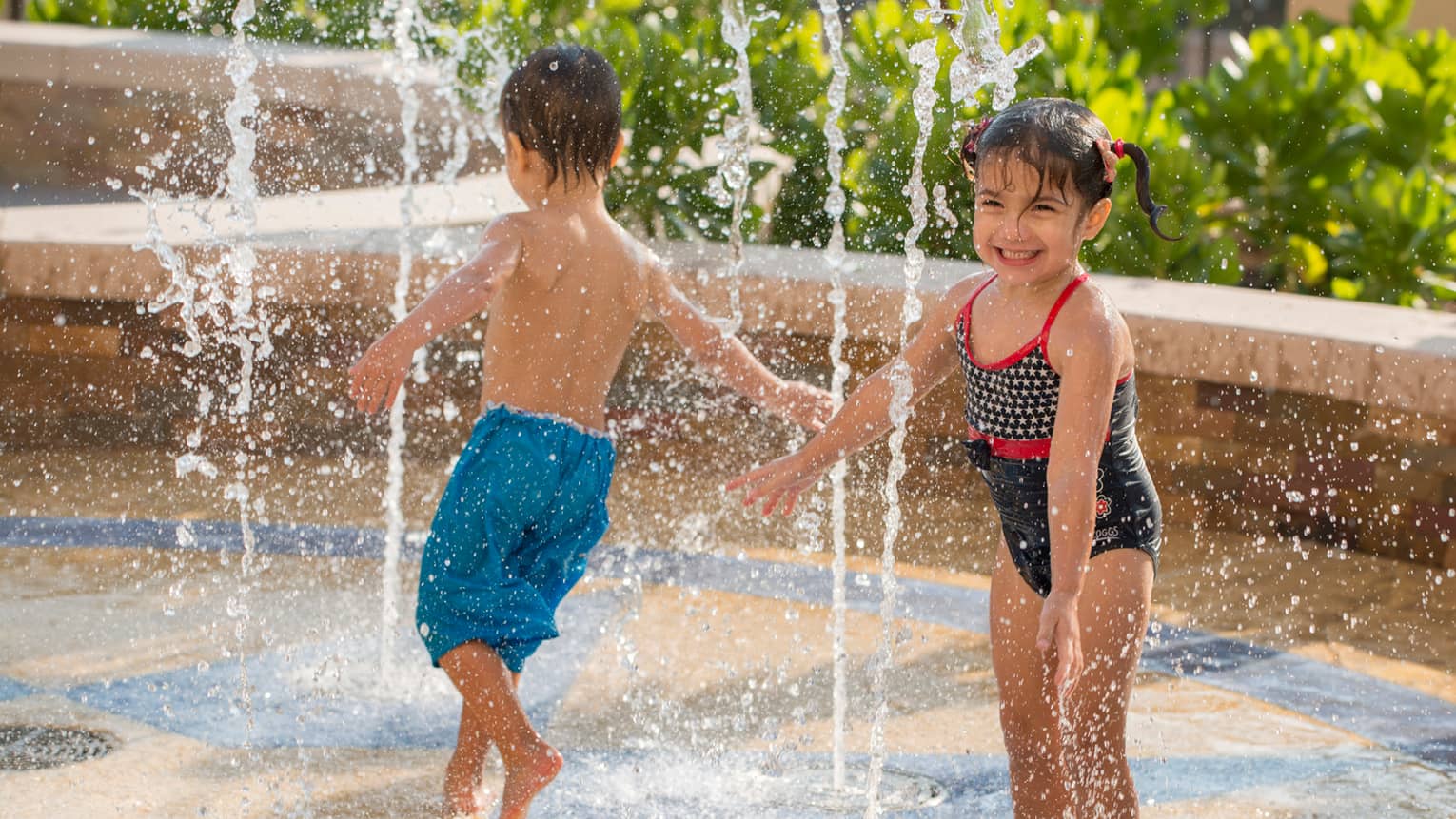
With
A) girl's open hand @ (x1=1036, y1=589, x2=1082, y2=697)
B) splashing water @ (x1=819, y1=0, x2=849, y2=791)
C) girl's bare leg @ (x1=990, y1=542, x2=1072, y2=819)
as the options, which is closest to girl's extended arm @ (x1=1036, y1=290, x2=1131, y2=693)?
girl's open hand @ (x1=1036, y1=589, x2=1082, y2=697)

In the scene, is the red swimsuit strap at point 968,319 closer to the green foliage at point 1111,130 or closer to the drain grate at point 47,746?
the drain grate at point 47,746

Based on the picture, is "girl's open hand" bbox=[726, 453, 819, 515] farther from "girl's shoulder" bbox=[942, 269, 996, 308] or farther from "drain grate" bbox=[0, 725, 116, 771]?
"drain grate" bbox=[0, 725, 116, 771]

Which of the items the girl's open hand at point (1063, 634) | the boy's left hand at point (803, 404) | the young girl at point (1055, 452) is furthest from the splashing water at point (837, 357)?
the girl's open hand at point (1063, 634)

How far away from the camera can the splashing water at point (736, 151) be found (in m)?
5.12

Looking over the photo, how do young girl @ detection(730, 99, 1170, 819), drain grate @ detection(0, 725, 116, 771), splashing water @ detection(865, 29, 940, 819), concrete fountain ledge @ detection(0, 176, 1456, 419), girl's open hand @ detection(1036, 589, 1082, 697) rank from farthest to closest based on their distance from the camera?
concrete fountain ledge @ detection(0, 176, 1456, 419)
drain grate @ detection(0, 725, 116, 771)
splashing water @ detection(865, 29, 940, 819)
young girl @ detection(730, 99, 1170, 819)
girl's open hand @ detection(1036, 589, 1082, 697)

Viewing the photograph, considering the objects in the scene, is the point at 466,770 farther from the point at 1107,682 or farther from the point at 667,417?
the point at 667,417

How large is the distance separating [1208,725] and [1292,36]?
506 centimetres

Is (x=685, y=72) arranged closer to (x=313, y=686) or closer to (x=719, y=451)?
(x=719, y=451)

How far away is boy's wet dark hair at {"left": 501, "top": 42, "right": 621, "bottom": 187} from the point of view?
3.00 metres

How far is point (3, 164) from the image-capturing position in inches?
281

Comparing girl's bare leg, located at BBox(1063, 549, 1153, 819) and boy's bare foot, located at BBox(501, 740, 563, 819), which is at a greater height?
girl's bare leg, located at BBox(1063, 549, 1153, 819)

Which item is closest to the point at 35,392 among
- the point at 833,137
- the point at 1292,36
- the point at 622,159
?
the point at 622,159

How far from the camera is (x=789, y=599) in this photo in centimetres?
440

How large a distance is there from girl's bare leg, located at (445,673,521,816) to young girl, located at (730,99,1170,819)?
2.82 feet
